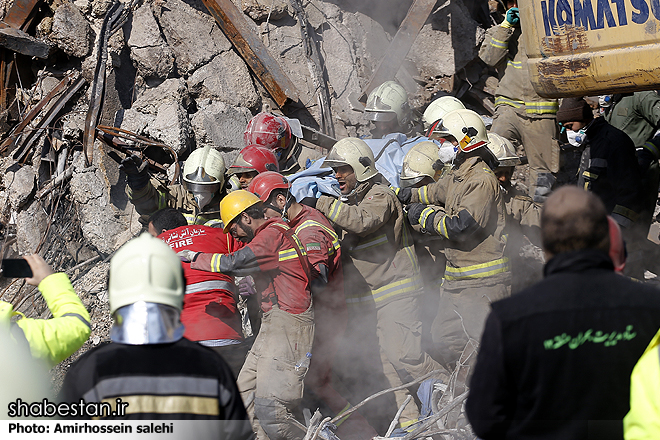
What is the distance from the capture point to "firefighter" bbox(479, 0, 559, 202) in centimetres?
569

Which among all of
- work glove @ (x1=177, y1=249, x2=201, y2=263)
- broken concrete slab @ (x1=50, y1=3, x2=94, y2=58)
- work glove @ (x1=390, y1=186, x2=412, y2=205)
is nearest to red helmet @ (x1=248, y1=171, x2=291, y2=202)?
work glove @ (x1=177, y1=249, x2=201, y2=263)

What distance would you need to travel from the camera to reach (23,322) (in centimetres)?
202

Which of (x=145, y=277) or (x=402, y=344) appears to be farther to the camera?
(x=402, y=344)

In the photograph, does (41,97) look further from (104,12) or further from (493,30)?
(493,30)

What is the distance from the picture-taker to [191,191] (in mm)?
4762

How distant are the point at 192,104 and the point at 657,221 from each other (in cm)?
531

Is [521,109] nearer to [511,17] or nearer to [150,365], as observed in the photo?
[511,17]

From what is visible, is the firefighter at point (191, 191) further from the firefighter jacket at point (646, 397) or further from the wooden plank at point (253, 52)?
the firefighter jacket at point (646, 397)

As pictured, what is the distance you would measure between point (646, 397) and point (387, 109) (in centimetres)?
452

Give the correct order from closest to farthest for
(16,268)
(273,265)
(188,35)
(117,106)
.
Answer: (16,268) < (273,265) < (117,106) < (188,35)

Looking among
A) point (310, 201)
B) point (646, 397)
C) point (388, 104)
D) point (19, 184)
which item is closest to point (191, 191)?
point (310, 201)

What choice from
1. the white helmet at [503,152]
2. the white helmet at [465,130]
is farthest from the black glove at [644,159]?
the white helmet at [465,130]

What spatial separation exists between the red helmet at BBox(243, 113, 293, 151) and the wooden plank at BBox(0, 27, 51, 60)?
8.00 feet

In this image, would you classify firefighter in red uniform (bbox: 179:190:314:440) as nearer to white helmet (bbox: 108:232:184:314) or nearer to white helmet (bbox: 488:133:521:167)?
white helmet (bbox: 108:232:184:314)
